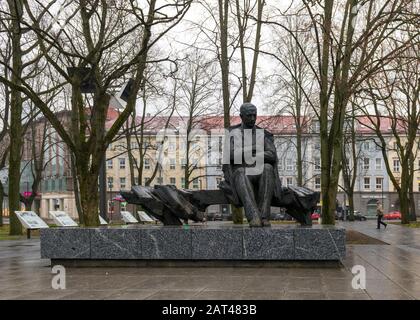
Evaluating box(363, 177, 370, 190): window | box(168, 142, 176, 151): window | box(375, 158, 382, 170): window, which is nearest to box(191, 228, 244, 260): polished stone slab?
box(168, 142, 176, 151): window

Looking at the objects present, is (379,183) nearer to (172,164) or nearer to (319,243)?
(172,164)

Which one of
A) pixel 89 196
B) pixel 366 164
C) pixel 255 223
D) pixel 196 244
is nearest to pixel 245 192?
pixel 255 223

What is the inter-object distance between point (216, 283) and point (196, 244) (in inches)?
81.7

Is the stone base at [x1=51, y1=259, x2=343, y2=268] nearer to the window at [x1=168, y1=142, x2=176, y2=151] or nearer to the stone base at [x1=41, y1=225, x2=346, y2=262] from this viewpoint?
the stone base at [x1=41, y1=225, x2=346, y2=262]

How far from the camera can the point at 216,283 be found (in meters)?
8.91

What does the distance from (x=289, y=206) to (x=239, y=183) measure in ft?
5.07

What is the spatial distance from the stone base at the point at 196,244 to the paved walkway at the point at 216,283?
0.27 meters

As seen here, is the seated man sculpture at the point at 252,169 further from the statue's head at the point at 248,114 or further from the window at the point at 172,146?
the window at the point at 172,146

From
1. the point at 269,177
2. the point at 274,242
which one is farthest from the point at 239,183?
the point at 274,242

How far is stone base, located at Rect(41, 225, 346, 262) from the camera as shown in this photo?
10602mm

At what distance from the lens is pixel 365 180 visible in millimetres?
89375

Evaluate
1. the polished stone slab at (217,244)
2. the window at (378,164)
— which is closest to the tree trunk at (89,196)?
the polished stone slab at (217,244)
